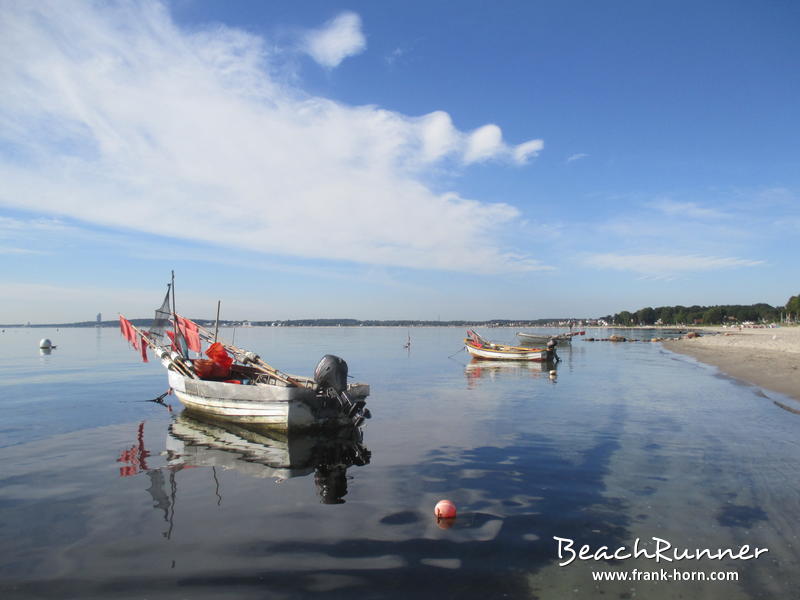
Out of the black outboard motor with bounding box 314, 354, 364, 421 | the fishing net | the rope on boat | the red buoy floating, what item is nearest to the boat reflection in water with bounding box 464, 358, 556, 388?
the rope on boat

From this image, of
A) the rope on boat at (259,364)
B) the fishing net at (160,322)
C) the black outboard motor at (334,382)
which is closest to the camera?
the black outboard motor at (334,382)

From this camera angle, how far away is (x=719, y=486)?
11.5m

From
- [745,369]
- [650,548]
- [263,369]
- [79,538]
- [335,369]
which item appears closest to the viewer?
[650,548]

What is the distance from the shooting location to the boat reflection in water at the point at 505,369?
128 feet

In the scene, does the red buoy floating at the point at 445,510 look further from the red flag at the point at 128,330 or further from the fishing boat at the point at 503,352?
the fishing boat at the point at 503,352

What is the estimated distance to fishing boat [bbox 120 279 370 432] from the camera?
59.0 feet

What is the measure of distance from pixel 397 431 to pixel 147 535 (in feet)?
35.3

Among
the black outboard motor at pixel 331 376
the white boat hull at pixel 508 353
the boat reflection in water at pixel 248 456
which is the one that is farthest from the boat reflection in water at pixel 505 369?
the boat reflection in water at pixel 248 456

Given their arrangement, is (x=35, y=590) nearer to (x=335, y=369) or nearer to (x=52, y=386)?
(x=335, y=369)

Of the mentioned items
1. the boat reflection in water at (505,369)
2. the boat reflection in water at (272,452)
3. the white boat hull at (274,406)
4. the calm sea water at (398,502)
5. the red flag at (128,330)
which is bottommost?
the boat reflection in water at (505,369)

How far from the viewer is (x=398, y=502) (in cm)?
1099

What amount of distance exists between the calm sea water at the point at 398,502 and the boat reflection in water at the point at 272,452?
105mm

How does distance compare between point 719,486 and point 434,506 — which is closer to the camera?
point 434,506

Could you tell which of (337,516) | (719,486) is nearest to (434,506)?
(337,516)
